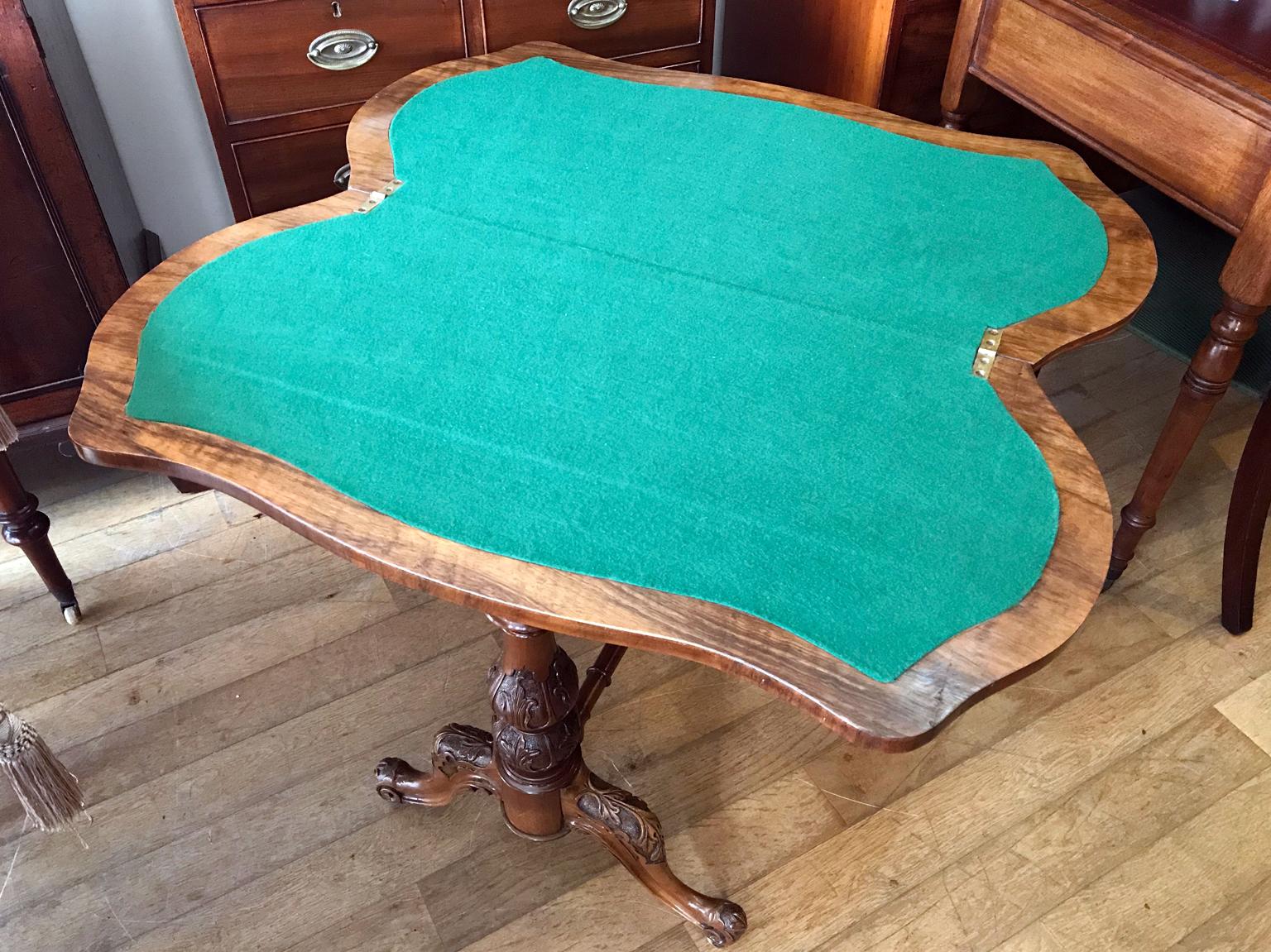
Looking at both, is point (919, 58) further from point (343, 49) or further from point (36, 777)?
point (36, 777)

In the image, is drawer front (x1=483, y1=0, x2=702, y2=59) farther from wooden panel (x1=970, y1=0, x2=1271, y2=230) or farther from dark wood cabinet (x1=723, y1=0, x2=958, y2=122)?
wooden panel (x1=970, y1=0, x2=1271, y2=230)

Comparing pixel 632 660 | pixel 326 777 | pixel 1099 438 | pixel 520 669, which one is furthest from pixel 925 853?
pixel 1099 438

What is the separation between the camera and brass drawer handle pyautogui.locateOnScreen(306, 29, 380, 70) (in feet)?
5.69

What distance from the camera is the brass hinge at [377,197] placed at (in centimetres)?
120

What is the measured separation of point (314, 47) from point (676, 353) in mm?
1093

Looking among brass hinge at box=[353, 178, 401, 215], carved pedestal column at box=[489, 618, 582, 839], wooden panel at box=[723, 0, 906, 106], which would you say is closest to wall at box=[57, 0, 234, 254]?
brass hinge at box=[353, 178, 401, 215]

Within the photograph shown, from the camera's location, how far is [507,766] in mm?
1351

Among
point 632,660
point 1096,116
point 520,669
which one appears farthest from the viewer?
point 632,660

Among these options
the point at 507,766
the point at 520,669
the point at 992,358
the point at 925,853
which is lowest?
the point at 925,853

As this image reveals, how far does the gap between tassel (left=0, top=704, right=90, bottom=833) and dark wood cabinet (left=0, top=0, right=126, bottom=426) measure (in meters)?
0.61

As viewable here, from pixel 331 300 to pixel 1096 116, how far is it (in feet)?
3.71

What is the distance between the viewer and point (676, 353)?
104 cm

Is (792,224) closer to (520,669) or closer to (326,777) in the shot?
(520,669)

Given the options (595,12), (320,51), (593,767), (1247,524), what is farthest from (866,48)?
(593,767)
